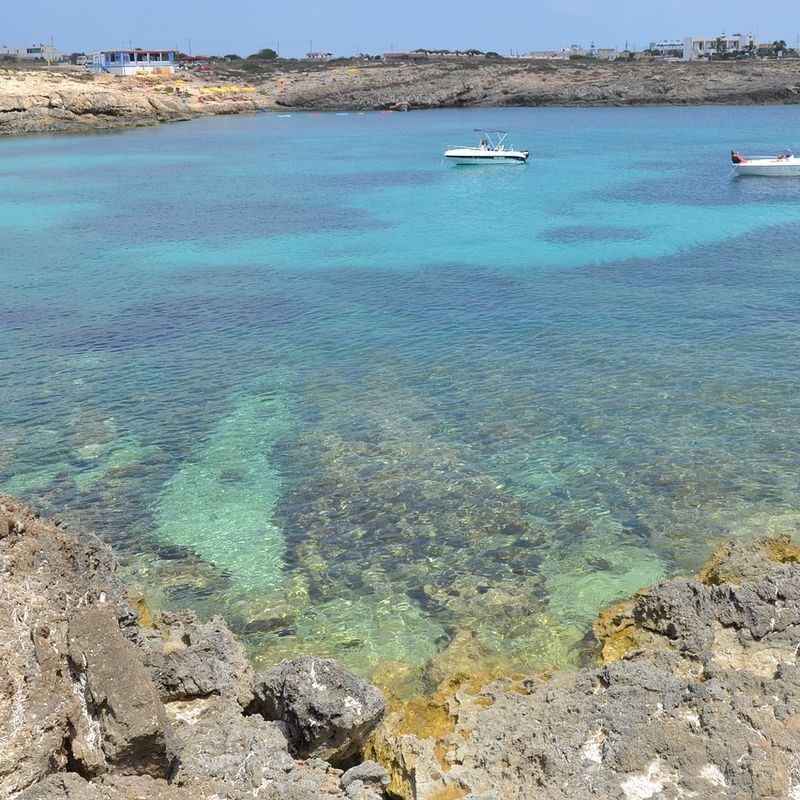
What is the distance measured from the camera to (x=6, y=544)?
7.59 meters

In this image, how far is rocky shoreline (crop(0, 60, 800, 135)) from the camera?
106 m

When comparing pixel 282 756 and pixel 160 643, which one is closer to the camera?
pixel 282 756

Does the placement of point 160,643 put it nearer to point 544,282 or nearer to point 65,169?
point 544,282

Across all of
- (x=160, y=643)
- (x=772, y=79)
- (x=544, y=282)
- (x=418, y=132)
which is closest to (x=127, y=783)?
(x=160, y=643)

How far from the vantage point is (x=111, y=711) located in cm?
670

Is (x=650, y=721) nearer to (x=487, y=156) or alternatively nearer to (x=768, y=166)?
(x=768, y=166)

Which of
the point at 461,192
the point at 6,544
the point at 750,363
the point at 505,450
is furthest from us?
the point at 461,192

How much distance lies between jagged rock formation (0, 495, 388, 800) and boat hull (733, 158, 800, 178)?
158 ft

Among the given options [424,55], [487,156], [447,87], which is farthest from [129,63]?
[487,156]

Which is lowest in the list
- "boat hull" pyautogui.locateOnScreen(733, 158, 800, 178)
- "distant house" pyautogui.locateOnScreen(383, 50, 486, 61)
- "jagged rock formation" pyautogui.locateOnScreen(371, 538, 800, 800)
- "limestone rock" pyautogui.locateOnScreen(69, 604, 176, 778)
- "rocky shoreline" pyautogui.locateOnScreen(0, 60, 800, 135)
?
"jagged rock formation" pyautogui.locateOnScreen(371, 538, 800, 800)

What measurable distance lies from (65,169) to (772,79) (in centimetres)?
9719

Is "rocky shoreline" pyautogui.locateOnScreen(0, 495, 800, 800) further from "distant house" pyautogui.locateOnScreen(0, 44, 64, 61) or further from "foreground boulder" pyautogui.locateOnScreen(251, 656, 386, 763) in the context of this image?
"distant house" pyautogui.locateOnScreen(0, 44, 64, 61)

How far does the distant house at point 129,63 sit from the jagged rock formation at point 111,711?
130 m

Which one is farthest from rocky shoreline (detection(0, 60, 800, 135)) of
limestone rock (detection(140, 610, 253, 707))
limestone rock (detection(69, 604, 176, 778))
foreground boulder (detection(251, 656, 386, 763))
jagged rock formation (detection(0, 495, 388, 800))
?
limestone rock (detection(69, 604, 176, 778))
